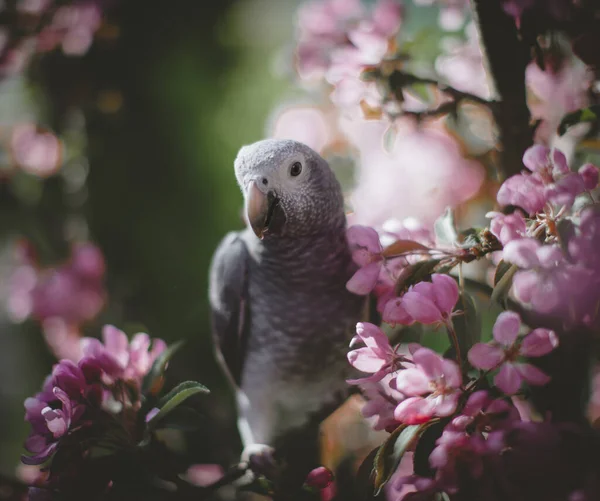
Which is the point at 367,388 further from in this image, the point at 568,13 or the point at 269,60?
the point at 269,60

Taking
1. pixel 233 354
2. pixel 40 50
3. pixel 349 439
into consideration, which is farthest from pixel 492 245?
pixel 40 50

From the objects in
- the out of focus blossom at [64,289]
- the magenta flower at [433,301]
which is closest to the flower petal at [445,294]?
the magenta flower at [433,301]

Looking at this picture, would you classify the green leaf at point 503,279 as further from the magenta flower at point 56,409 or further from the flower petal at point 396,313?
the magenta flower at point 56,409

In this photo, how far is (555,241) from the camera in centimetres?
35

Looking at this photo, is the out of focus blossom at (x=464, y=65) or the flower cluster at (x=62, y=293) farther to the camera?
the flower cluster at (x=62, y=293)

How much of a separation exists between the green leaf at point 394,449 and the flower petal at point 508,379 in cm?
6

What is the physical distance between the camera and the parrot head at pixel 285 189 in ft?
1.49

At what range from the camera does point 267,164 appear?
0.45 metres

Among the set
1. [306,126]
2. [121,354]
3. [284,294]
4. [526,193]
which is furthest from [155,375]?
[306,126]

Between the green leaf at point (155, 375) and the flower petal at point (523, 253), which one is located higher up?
the flower petal at point (523, 253)

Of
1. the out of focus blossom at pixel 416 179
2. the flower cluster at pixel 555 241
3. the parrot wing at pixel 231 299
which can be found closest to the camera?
the flower cluster at pixel 555 241

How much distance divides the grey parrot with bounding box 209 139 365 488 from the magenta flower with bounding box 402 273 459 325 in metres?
0.17

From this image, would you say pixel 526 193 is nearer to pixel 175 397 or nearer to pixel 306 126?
pixel 175 397

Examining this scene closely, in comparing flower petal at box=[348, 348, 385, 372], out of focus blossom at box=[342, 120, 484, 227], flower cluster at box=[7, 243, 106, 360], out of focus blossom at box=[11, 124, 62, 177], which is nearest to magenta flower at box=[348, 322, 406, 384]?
flower petal at box=[348, 348, 385, 372]
